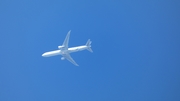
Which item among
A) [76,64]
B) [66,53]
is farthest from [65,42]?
[76,64]

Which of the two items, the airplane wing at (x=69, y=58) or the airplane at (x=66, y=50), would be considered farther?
the airplane wing at (x=69, y=58)

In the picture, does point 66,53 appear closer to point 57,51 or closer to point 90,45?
point 57,51

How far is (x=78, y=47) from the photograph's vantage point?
28.0 meters

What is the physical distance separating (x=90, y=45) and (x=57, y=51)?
450 centimetres

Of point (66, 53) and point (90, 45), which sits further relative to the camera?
point (90, 45)

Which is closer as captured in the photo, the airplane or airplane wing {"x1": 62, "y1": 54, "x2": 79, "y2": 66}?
Answer: the airplane

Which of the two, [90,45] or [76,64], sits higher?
[90,45]

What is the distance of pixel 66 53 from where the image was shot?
2728cm

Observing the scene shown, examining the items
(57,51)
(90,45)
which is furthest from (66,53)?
(90,45)

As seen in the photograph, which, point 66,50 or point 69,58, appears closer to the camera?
point 66,50

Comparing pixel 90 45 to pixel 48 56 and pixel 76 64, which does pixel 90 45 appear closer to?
pixel 76 64

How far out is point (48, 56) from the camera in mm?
26781

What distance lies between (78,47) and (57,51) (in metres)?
2.70

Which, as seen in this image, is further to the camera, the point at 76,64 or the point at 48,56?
the point at 76,64
